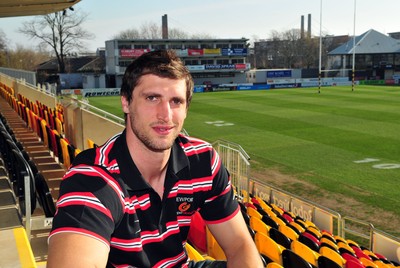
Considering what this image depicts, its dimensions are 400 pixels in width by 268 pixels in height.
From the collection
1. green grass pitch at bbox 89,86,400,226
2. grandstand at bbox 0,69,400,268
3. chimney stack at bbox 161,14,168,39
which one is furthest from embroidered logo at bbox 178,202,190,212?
chimney stack at bbox 161,14,168,39

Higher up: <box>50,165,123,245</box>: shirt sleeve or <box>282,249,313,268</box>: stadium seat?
<box>50,165,123,245</box>: shirt sleeve

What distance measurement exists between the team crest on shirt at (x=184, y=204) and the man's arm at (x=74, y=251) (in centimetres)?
45

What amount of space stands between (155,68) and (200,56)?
5676cm

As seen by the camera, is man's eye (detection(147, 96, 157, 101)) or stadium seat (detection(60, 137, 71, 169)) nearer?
man's eye (detection(147, 96, 157, 101))

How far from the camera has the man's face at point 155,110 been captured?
1710mm

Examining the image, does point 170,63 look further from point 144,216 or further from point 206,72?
point 206,72

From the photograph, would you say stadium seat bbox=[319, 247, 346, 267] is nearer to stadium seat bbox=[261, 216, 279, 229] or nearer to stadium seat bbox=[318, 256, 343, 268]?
stadium seat bbox=[318, 256, 343, 268]

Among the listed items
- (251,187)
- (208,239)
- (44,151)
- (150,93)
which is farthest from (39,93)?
(150,93)

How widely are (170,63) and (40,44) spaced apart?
6119 cm

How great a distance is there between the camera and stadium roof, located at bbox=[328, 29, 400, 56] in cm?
6062

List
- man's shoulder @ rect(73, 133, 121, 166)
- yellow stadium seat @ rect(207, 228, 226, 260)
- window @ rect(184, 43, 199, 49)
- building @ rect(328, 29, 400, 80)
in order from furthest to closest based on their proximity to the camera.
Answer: building @ rect(328, 29, 400, 80), window @ rect(184, 43, 199, 49), yellow stadium seat @ rect(207, 228, 226, 260), man's shoulder @ rect(73, 133, 121, 166)

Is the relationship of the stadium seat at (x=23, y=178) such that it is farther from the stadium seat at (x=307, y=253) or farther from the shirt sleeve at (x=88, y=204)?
the stadium seat at (x=307, y=253)

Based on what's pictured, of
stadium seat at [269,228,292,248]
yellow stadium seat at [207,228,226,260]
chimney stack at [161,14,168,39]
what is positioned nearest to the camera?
yellow stadium seat at [207,228,226,260]

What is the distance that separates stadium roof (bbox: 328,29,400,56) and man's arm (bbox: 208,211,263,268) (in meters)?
63.2
